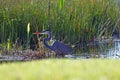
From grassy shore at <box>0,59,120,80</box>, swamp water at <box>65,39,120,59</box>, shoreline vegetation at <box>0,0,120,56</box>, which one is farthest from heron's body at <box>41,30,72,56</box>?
grassy shore at <box>0,59,120,80</box>

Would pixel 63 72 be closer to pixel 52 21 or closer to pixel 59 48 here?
pixel 59 48

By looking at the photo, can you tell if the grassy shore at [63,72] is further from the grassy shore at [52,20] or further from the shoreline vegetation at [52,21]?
the grassy shore at [52,20]

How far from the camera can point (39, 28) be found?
12.3 meters

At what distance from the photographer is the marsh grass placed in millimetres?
11891

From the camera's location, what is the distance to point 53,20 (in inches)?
482

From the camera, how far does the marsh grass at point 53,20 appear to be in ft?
39.0

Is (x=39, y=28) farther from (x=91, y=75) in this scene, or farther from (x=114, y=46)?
(x=91, y=75)

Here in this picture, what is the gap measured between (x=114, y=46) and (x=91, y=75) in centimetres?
865

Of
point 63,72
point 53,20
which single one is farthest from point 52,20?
point 63,72

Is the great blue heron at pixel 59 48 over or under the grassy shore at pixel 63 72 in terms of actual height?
under

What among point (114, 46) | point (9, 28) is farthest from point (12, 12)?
point (114, 46)

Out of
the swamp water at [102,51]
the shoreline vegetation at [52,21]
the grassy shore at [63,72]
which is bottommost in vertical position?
the swamp water at [102,51]

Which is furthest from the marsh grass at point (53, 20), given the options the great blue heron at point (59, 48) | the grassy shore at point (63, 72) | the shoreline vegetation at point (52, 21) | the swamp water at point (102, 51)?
the grassy shore at point (63, 72)

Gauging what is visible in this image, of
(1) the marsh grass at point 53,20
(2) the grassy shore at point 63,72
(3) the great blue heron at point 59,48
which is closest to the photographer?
(2) the grassy shore at point 63,72
